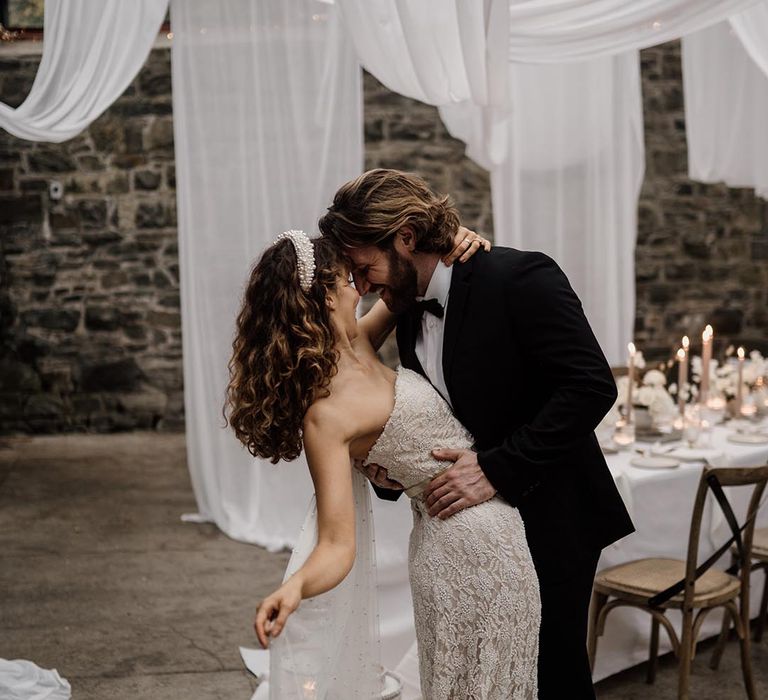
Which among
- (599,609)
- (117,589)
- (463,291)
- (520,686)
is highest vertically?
(463,291)

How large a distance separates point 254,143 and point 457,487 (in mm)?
3414

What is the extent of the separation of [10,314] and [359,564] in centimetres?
635

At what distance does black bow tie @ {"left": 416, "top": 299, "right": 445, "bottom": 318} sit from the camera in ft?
7.57

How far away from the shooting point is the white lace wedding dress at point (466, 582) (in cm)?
212

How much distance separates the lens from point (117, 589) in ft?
14.8

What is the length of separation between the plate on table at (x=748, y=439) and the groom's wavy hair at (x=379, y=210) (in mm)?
2247

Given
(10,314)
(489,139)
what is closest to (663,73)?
(489,139)

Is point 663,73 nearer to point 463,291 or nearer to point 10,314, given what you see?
point 10,314

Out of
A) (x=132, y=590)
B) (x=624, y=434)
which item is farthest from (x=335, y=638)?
(x=132, y=590)

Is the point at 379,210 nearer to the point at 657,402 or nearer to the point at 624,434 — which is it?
the point at 624,434

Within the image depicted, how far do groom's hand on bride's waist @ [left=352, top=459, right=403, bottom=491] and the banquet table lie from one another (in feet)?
4.53

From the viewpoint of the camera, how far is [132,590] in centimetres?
450

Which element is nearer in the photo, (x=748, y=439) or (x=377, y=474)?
(x=377, y=474)

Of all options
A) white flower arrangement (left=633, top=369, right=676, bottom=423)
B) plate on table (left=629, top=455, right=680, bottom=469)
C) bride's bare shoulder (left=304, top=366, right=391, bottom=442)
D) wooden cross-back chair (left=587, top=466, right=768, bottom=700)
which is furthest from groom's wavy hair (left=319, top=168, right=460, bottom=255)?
white flower arrangement (left=633, top=369, right=676, bottom=423)
